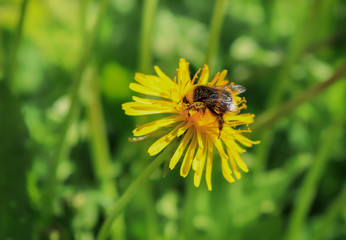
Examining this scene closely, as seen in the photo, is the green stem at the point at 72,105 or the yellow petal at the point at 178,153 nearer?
the yellow petal at the point at 178,153

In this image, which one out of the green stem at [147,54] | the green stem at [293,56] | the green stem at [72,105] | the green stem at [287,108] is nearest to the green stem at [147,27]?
the green stem at [147,54]

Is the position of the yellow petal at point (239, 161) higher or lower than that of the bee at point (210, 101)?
lower

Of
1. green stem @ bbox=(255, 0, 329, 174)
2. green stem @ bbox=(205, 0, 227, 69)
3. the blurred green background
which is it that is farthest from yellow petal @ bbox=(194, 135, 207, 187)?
green stem @ bbox=(255, 0, 329, 174)

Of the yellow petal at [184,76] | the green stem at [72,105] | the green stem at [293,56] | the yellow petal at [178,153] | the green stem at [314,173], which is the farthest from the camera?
the green stem at [293,56]

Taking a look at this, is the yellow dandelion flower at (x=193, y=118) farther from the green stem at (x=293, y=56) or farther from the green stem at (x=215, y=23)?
the green stem at (x=293, y=56)

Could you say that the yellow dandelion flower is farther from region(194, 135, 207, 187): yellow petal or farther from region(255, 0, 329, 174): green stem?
region(255, 0, 329, 174): green stem

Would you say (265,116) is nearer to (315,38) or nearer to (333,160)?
(333,160)

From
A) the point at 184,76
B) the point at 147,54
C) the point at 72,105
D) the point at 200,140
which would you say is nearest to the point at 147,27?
the point at 147,54
